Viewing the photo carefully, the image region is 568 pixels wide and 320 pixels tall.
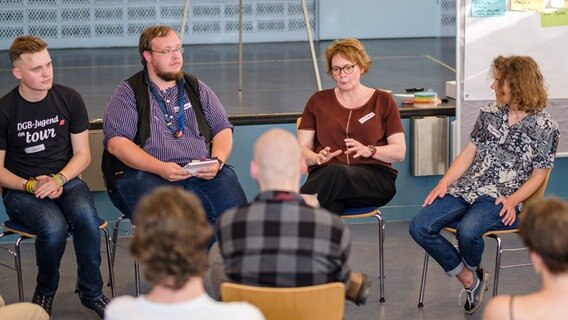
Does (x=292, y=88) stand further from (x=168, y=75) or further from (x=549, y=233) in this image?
(x=549, y=233)

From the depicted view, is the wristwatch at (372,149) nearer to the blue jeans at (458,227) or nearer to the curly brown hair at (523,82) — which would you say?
the blue jeans at (458,227)

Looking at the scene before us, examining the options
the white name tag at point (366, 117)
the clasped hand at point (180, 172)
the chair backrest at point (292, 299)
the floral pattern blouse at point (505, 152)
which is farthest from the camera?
the white name tag at point (366, 117)

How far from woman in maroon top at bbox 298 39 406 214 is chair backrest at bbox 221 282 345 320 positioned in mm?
1605

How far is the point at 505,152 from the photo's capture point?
4.35 metres

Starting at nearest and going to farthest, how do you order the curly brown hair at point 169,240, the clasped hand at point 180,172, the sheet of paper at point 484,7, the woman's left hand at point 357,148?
the curly brown hair at point 169,240
the clasped hand at point 180,172
the woman's left hand at point 357,148
the sheet of paper at point 484,7

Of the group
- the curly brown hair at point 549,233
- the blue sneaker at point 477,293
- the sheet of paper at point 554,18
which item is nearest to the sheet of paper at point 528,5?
the sheet of paper at point 554,18

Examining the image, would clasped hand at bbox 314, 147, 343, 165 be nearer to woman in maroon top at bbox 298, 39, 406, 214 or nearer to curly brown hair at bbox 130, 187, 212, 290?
woman in maroon top at bbox 298, 39, 406, 214

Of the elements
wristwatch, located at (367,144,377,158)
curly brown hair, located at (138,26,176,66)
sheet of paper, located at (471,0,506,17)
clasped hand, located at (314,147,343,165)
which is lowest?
clasped hand, located at (314,147,343,165)

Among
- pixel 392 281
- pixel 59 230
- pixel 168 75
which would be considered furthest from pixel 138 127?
pixel 392 281

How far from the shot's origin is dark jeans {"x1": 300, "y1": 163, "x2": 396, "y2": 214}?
4434 mm

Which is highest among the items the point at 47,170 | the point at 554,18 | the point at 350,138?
the point at 554,18

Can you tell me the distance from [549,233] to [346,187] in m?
2.10

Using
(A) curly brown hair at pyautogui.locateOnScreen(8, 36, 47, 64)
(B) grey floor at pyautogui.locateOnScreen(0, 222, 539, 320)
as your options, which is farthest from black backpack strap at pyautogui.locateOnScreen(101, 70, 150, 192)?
(B) grey floor at pyautogui.locateOnScreen(0, 222, 539, 320)

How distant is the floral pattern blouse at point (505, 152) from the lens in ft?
14.0
